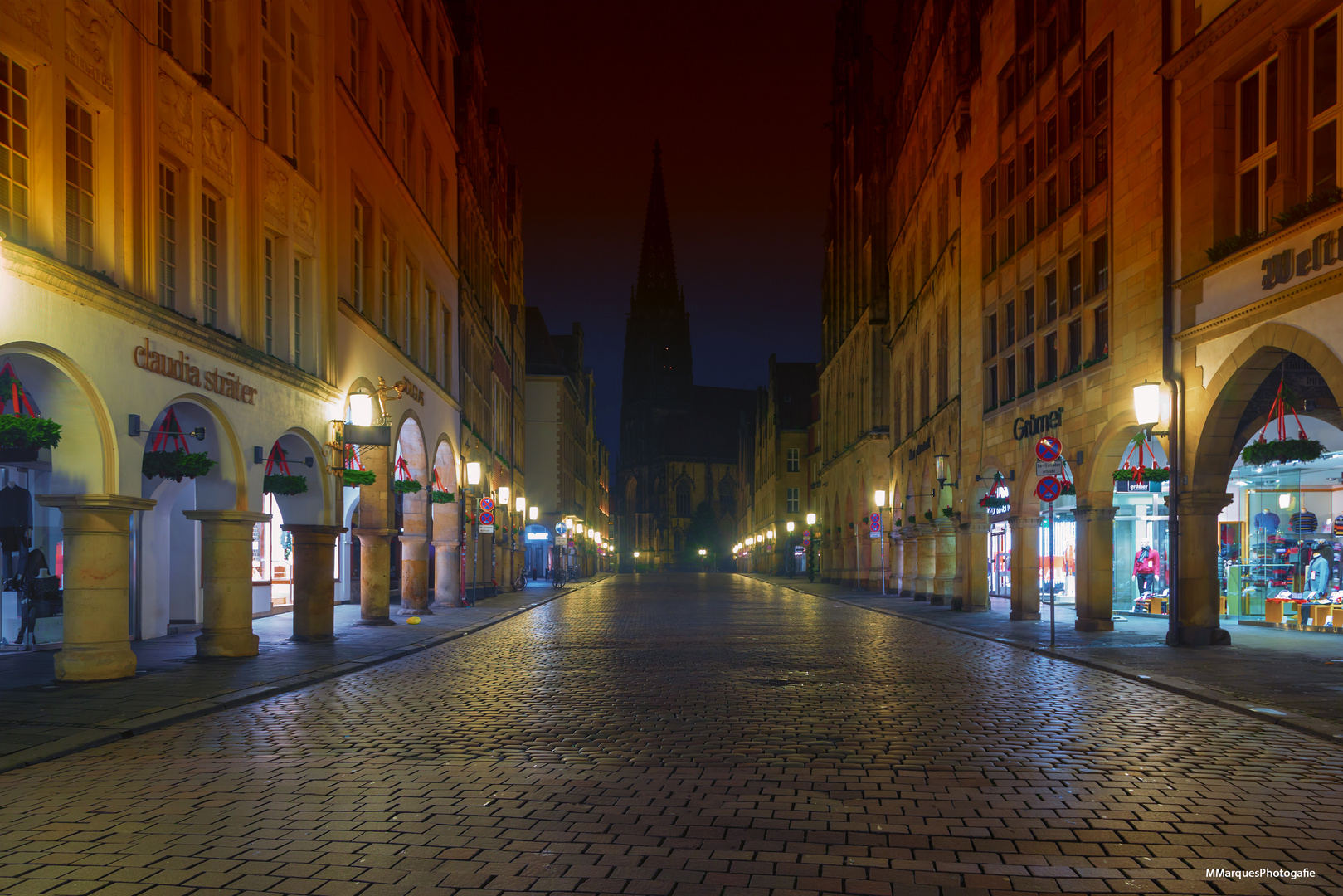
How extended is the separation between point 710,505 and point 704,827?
146553mm

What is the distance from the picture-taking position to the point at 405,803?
Result: 7133 mm

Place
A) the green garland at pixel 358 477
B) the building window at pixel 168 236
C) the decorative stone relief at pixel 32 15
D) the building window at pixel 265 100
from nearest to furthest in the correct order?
1. the decorative stone relief at pixel 32 15
2. the building window at pixel 168 236
3. the building window at pixel 265 100
4. the green garland at pixel 358 477

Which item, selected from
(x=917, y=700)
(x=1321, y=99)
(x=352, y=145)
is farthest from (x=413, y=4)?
(x=917, y=700)

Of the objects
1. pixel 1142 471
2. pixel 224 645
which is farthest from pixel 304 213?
pixel 1142 471

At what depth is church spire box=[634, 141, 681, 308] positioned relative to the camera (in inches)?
6427

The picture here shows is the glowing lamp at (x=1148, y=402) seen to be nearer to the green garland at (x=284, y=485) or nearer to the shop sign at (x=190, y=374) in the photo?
the green garland at (x=284, y=485)

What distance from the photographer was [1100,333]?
909 inches

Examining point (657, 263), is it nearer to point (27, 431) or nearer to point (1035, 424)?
point (1035, 424)

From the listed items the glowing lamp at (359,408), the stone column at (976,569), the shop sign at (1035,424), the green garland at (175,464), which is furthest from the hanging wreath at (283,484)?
the stone column at (976,569)

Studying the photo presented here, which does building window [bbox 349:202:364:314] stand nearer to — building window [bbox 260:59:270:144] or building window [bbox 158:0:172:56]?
building window [bbox 260:59:270:144]

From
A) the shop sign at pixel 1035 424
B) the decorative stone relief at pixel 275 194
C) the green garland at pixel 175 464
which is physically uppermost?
the decorative stone relief at pixel 275 194

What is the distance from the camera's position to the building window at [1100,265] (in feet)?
75.2

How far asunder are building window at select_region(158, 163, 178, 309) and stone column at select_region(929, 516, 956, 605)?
83.6ft

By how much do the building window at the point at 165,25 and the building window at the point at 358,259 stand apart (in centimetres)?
792
